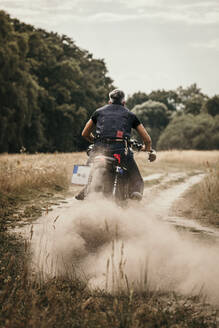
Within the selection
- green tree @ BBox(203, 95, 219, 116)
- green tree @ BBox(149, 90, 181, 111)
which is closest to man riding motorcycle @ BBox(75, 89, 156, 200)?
green tree @ BBox(203, 95, 219, 116)

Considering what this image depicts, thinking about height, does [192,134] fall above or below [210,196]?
above

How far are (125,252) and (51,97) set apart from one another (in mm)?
41501

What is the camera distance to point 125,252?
13.5 feet

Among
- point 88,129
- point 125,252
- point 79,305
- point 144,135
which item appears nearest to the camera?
point 79,305

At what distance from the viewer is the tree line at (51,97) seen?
34312mm

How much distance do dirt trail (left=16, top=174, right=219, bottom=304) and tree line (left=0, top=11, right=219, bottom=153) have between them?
29641 mm

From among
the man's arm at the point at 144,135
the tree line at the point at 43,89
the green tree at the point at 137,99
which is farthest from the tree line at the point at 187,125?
the man's arm at the point at 144,135

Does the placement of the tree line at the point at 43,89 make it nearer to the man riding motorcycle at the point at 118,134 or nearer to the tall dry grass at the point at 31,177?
the tall dry grass at the point at 31,177

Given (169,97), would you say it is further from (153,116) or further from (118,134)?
(118,134)

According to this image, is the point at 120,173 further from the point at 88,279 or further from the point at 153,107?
the point at 153,107

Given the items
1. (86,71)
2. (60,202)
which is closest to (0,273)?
(60,202)

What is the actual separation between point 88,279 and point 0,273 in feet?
2.71

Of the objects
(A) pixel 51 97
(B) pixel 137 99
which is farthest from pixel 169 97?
(A) pixel 51 97

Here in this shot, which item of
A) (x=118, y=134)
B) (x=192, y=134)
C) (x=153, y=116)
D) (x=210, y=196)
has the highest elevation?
(x=153, y=116)
